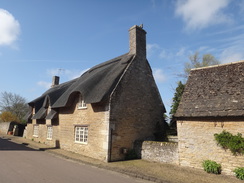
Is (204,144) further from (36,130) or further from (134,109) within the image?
(36,130)

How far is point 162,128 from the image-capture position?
15.0m

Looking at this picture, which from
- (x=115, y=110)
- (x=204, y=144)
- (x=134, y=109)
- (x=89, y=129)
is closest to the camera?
(x=204, y=144)

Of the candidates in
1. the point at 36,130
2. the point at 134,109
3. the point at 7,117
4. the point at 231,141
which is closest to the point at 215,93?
the point at 231,141

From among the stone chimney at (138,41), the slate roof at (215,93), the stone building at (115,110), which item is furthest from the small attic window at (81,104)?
the slate roof at (215,93)

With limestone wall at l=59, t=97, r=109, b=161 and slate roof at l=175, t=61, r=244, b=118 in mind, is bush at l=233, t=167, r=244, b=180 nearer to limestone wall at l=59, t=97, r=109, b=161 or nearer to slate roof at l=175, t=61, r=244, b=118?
slate roof at l=175, t=61, r=244, b=118

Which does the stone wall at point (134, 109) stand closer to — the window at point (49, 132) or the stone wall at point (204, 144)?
the stone wall at point (204, 144)

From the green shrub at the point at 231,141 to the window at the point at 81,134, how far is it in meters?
8.64

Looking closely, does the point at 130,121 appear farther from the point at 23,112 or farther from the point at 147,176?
the point at 23,112

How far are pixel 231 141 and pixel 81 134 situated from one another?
32.2ft

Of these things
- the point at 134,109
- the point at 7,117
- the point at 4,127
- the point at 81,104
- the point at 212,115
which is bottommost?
the point at 4,127

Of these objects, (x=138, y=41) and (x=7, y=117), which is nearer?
(x=138, y=41)

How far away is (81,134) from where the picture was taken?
13.7 m

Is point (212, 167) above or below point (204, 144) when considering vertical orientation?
below

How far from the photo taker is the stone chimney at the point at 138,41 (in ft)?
47.3
